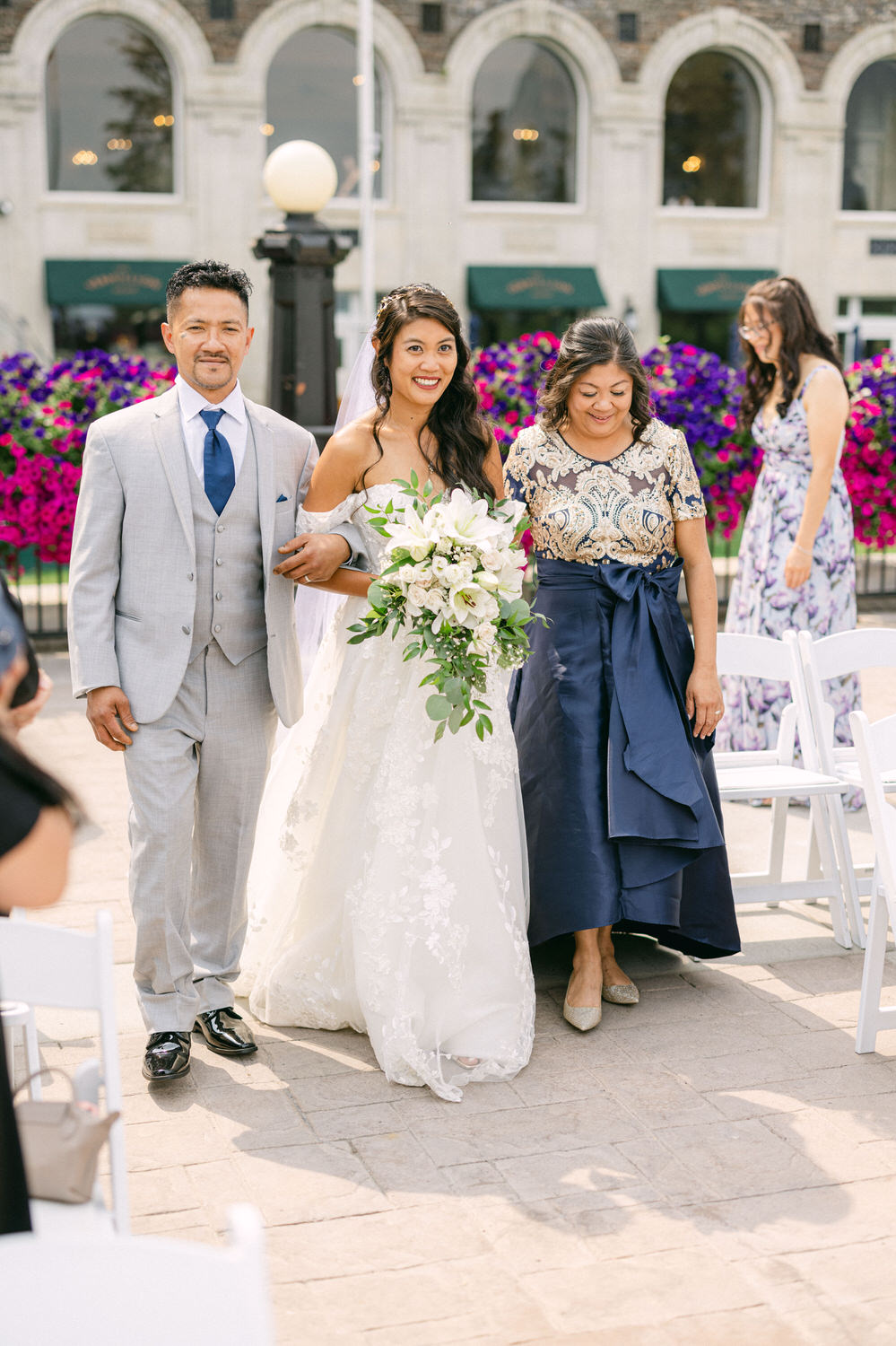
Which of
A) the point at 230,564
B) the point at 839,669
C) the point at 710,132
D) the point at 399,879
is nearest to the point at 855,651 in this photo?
the point at 839,669

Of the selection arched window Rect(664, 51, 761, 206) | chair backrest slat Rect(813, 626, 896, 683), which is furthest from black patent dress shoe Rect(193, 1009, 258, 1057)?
arched window Rect(664, 51, 761, 206)

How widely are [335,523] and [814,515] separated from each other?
118 inches

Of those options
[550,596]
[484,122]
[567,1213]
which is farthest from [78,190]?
[567,1213]

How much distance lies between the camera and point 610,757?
13.8 ft

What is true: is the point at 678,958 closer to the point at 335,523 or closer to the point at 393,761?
the point at 393,761

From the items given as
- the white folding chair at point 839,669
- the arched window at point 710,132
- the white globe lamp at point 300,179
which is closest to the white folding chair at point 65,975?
the white folding chair at point 839,669

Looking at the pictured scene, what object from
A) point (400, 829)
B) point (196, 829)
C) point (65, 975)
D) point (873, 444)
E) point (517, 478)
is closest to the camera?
point (65, 975)

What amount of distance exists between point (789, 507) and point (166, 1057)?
4033 mm

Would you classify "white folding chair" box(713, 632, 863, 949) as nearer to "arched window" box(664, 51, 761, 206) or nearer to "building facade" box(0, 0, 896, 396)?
"building facade" box(0, 0, 896, 396)

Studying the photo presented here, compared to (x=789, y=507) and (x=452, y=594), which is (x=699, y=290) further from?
(x=452, y=594)

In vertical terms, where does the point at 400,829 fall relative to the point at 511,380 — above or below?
below

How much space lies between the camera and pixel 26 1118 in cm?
207

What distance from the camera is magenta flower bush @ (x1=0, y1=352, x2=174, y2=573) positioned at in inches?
349

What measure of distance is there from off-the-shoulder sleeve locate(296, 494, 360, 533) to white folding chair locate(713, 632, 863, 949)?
1.62 meters
